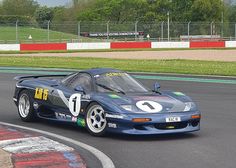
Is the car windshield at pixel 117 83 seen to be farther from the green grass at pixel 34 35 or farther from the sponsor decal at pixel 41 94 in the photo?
the green grass at pixel 34 35

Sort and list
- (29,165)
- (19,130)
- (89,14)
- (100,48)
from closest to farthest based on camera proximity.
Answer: (29,165) → (19,130) → (100,48) → (89,14)

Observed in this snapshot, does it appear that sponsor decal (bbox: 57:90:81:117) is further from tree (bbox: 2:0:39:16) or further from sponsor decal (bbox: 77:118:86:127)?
tree (bbox: 2:0:39:16)

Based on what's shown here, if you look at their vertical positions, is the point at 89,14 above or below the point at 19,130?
above

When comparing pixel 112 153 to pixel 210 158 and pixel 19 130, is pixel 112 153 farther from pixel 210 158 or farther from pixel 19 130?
pixel 19 130

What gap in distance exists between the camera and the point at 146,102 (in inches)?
337

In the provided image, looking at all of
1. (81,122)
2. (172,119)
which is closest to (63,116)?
(81,122)

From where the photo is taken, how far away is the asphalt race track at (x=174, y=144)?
22.0 ft

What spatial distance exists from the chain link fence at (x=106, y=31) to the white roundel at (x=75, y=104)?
4115 centimetres

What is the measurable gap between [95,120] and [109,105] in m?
0.45

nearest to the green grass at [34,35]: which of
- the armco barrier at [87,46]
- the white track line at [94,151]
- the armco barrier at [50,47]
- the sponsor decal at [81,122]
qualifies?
the armco barrier at [50,47]

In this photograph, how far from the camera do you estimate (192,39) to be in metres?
56.7

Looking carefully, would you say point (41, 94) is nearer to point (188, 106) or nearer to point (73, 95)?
point (73, 95)

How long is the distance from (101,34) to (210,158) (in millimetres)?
47238

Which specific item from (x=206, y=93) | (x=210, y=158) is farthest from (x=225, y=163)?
(x=206, y=93)
